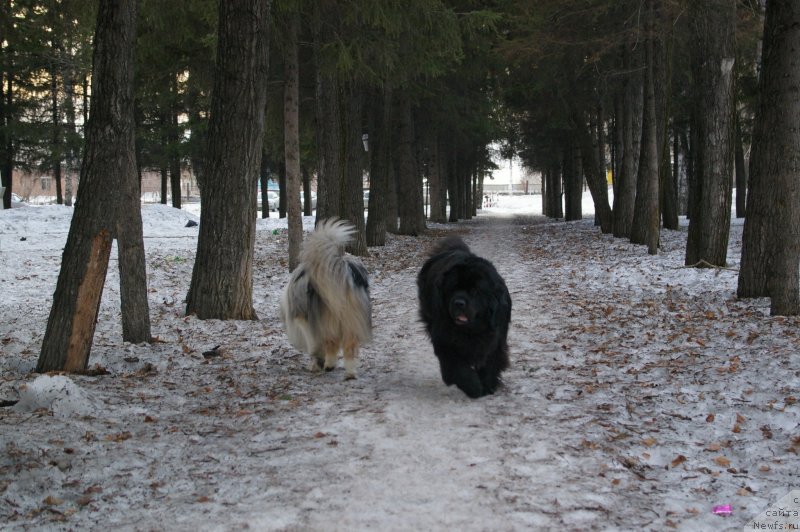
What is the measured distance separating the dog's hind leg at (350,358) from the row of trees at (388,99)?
8.64 feet

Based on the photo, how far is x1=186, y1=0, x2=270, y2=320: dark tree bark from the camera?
10.4m

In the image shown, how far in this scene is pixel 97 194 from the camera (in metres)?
7.06

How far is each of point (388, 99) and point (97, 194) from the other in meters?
18.0

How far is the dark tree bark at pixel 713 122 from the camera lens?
1359cm

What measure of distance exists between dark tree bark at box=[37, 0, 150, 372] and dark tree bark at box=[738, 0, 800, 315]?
26.6 feet

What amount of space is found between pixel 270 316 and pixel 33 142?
996 inches

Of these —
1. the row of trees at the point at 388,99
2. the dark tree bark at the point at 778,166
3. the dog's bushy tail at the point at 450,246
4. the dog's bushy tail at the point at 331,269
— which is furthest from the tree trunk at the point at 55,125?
the dark tree bark at the point at 778,166

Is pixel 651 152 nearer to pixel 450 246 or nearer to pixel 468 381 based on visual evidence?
pixel 450 246

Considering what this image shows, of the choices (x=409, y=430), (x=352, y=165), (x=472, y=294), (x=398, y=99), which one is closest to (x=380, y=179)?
(x=352, y=165)

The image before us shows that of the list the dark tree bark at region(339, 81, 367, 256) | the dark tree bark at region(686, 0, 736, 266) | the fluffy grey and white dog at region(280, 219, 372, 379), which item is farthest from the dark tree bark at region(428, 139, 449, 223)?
the fluffy grey and white dog at region(280, 219, 372, 379)

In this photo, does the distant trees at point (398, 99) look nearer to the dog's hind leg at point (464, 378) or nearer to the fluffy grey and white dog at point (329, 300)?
the fluffy grey and white dog at point (329, 300)

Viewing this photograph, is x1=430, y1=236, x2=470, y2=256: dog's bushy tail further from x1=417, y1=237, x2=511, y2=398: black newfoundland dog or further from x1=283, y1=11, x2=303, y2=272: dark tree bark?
x1=283, y1=11, x2=303, y2=272: dark tree bark

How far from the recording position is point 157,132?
33625mm

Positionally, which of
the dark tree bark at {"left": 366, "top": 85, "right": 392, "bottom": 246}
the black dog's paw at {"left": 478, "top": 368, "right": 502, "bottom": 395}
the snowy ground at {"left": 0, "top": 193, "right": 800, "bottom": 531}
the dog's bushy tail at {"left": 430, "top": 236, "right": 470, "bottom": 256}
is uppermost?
the dark tree bark at {"left": 366, "top": 85, "right": 392, "bottom": 246}
